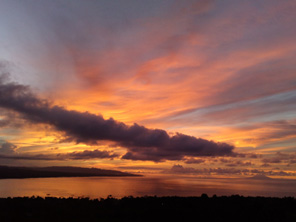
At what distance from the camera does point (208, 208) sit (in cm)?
2778

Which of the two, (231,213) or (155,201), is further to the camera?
(155,201)

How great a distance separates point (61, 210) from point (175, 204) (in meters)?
12.9

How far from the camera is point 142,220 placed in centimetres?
2412

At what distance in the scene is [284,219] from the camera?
24500 mm

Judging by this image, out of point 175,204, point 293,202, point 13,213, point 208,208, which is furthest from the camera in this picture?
point 293,202

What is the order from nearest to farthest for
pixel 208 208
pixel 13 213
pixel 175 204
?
pixel 13 213 → pixel 208 208 → pixel 175 204

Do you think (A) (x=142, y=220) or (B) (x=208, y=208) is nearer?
(A) (x=142, y=220)

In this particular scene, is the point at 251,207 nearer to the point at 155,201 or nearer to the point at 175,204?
the point at 175,204

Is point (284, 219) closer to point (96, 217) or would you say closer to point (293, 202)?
point (293, 202)

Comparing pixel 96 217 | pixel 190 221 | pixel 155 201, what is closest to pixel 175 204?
pixel 155 201

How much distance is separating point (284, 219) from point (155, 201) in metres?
15.0

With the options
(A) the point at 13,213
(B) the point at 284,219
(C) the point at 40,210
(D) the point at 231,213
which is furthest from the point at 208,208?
(A) the point at 13,213

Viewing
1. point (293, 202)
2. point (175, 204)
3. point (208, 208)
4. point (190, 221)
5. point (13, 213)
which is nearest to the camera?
point (190, 221)

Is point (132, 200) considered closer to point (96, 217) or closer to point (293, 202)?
point (96, 217)
